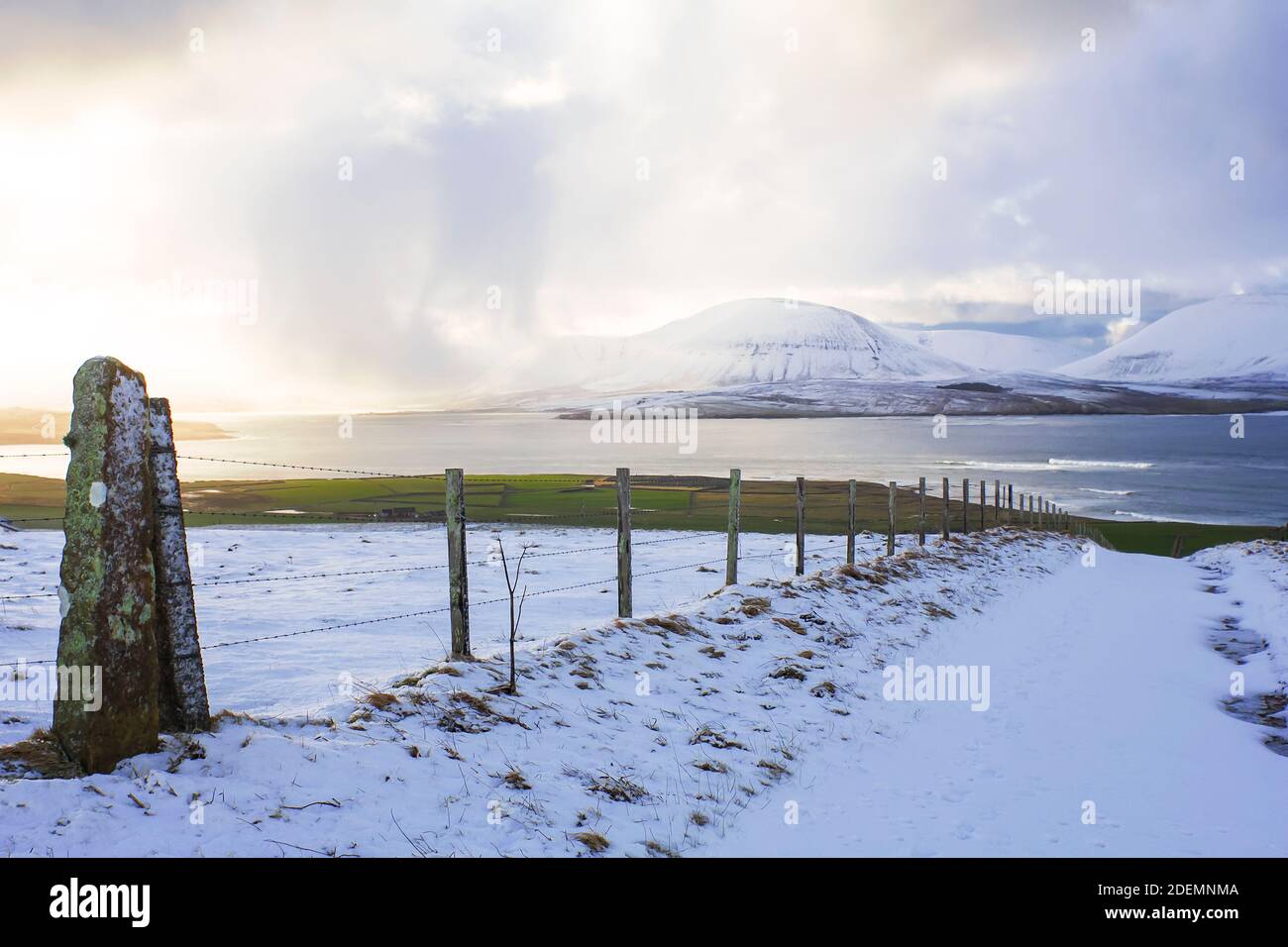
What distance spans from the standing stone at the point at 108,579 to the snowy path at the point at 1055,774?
4378 mm

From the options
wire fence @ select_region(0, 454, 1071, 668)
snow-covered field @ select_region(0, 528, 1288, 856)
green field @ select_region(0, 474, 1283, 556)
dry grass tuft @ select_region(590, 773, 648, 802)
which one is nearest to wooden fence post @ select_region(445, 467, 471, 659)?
snow-covered field @ select_region(0, 528, 1288, 856)

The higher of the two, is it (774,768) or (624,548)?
(624,548)

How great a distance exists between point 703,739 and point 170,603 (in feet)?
16.5

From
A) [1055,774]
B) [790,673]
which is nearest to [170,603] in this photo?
[790,673]

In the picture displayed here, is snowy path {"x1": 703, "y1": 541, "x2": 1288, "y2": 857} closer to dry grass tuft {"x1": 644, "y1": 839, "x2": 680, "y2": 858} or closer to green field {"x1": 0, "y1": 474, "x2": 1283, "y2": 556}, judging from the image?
dry grass tuft {"x1": 644, "y1": 839, "x2": 680, "y2": 858}

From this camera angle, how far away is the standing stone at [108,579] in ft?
17.3

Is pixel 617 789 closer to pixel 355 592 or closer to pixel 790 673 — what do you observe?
pixel 790 673

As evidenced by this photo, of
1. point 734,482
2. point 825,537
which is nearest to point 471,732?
point 734,482

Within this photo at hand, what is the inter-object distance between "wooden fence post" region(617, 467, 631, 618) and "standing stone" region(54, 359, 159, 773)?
661cm

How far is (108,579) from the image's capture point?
5.36 metres

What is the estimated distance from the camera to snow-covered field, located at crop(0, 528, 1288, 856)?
5430 mm

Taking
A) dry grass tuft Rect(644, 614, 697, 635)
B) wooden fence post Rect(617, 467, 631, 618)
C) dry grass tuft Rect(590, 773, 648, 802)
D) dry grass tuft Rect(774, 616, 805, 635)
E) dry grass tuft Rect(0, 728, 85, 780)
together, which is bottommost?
dry grass tuft Rect(590, 773, 648, 802)

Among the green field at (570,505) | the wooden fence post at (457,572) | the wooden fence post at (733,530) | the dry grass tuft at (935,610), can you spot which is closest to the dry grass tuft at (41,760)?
the wooden fence post at (457,572)
